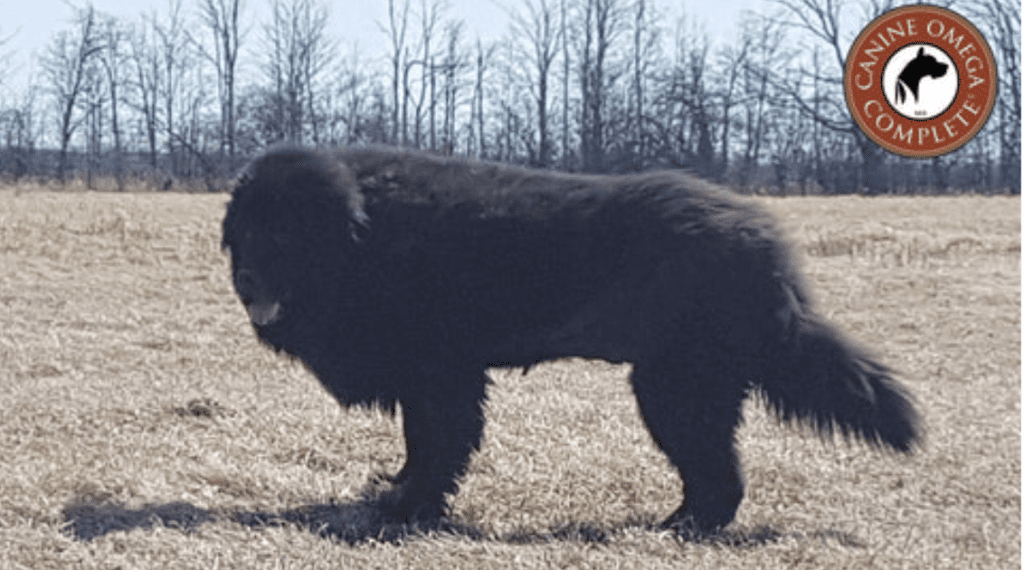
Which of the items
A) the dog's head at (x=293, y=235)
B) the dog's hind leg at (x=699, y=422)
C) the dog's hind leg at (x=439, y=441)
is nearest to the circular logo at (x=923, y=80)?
the dog's hind leg at (x=699, y=422)

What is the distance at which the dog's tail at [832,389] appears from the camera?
156 inches

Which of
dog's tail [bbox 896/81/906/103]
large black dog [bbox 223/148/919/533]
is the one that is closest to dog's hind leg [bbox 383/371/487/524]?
large black dog [bbox 223/148/919/533]

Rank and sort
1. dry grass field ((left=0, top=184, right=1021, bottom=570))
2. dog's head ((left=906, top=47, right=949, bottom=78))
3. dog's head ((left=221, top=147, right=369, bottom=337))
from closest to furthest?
dry grass field ((left=0, top=184, right=1021, bottom=570)), dog's head ((left=221, top=147, right=369, bottom=337)), dog's head ((left=906, top=47, right=949, bottom=78))

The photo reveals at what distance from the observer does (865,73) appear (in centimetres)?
500

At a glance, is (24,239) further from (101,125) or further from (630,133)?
(101,125)

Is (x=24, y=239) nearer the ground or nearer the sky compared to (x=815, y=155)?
nearer the ground

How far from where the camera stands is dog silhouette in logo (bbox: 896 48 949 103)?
4879 millimetres

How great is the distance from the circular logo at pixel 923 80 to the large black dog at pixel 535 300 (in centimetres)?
129

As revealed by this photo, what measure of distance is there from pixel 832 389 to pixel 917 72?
1.67 metres

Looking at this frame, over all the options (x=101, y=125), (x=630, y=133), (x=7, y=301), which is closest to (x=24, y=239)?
(x=7, y=301)

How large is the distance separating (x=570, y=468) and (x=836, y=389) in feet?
4.16

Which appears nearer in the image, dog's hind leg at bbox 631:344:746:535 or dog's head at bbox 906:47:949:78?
dog's hind leg at bbox 631:344:746:535

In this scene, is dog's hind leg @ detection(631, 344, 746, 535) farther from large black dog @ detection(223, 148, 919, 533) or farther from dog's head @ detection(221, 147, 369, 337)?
dog's head @ detection(221, 147, 369, 337)

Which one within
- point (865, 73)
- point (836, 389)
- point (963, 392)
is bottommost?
point (963, 392)
